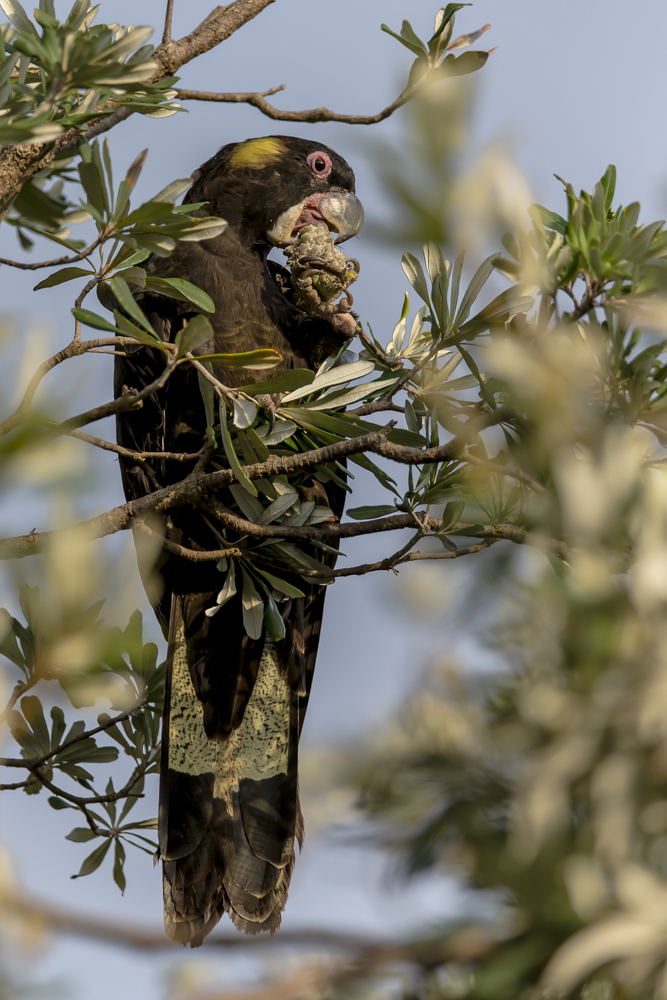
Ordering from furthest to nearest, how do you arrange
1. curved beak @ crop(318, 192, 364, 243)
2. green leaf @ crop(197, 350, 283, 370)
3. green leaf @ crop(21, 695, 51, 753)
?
curved beak @ crop(318, 192, 364, 243) → green leaf @ crop(21, 695, 51, 753) → green leaf @ crop(197, 350, 283, 370)

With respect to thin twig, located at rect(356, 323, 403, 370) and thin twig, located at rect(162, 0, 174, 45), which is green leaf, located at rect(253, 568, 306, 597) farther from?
thin twig, located at rect(162, 0, 174, 45)

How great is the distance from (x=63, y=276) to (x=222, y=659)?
1343mm

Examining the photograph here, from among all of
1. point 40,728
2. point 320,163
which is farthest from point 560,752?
point 320,163

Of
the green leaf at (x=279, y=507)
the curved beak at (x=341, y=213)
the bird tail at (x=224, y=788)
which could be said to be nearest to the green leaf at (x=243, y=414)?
the green leaf at (x=279, y=507)

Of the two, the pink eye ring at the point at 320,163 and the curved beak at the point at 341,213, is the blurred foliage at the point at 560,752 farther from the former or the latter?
the pink eye ring at the point at 320,163

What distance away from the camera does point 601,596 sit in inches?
20.7

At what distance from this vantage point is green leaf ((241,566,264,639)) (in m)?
2.00

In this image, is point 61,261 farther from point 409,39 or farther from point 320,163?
point 320,163

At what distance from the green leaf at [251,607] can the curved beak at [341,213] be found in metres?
1.68

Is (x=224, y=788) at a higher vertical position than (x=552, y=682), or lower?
higher

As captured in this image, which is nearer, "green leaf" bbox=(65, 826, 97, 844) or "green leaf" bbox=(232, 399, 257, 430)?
"green leaf" bbox=(232, 399, 257, 430)

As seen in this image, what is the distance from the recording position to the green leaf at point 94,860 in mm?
2170

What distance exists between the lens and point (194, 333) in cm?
132

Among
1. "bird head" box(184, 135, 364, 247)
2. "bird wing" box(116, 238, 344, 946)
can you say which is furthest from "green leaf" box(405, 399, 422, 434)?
"bird head" box(184, 135, 364, 247)
